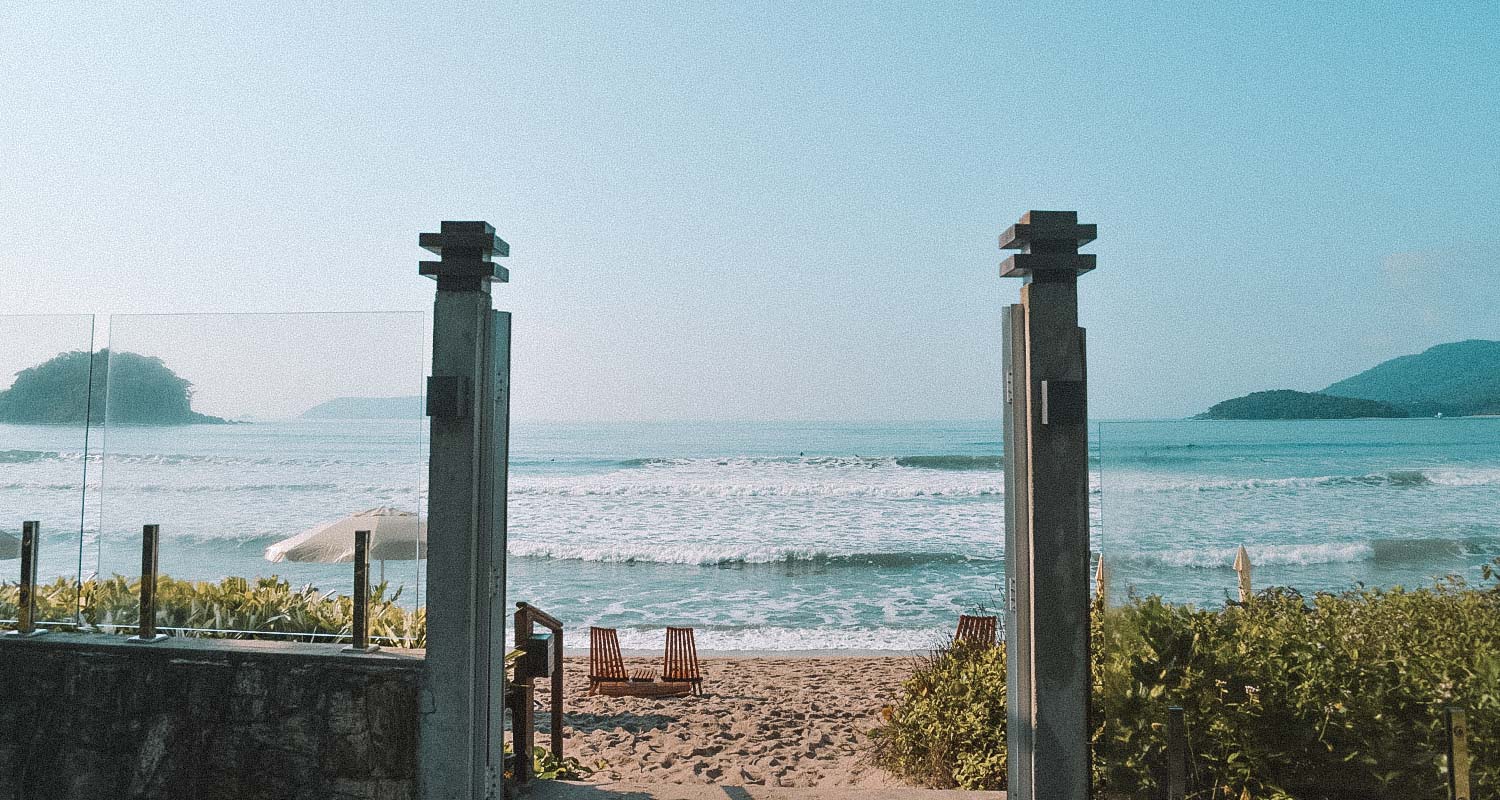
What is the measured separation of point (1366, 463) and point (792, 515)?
68.9 feet

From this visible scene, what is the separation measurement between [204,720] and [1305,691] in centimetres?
419

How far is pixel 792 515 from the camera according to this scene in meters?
Answer: 23.9

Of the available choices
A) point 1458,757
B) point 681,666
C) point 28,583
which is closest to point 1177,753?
point 1458,757

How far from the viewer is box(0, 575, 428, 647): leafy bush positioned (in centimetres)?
364

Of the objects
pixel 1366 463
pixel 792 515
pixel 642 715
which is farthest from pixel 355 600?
pixel 792 515

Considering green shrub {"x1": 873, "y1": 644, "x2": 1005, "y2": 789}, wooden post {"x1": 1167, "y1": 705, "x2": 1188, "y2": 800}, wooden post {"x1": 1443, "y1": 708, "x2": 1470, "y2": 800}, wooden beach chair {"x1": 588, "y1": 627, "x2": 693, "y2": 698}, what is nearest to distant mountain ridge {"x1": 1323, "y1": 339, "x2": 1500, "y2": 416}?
wooden post {"x1": 1443, "y1": 708, "x2": 1470, "y2": 800}

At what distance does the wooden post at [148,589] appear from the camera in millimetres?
3779

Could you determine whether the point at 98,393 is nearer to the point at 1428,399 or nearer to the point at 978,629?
the point at 1428,399

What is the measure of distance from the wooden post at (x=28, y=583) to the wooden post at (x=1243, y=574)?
506cm

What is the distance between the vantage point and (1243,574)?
311 centimetres

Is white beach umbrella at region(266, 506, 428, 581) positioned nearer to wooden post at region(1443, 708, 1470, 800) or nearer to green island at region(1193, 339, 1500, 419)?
green island at region(1193, 339, 1500, 419)

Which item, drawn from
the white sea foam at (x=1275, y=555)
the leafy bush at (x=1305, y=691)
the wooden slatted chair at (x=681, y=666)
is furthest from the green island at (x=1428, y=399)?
the wooden slatted chair at (x=681, y=666)

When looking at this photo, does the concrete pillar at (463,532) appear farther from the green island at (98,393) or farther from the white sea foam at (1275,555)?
the white sea foam at (1275,555)

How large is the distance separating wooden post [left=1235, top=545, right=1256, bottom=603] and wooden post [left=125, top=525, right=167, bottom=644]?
4385mm
